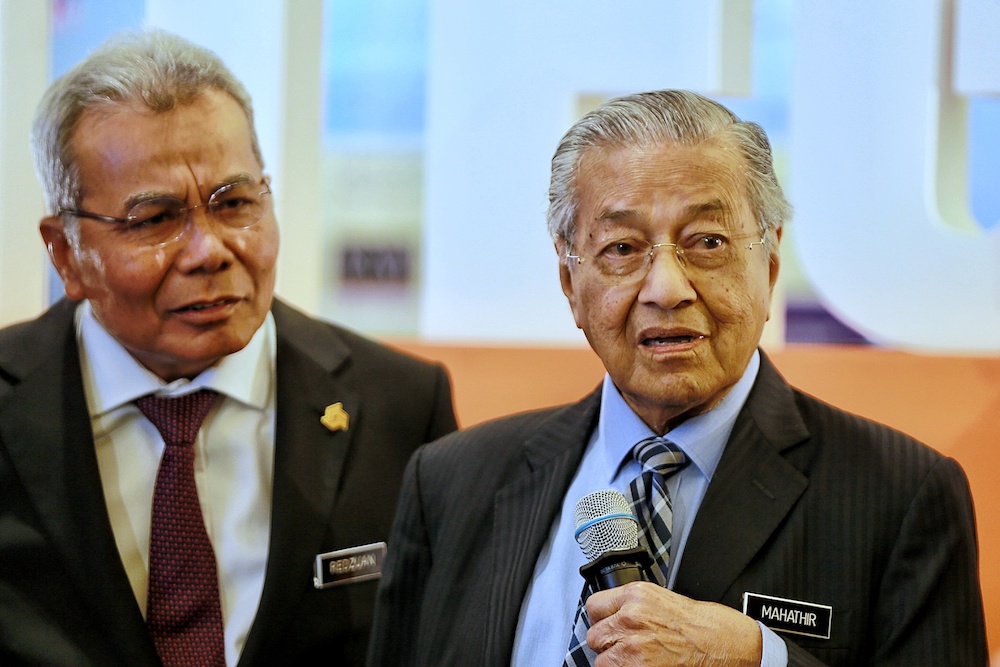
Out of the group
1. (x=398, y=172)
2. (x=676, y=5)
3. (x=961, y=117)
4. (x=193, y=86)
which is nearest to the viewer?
(x=193, y=86)

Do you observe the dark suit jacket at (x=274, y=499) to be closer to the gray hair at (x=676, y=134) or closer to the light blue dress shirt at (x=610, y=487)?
the light blue dress shirt at (x=610, y=487)

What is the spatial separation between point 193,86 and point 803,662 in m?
1.65

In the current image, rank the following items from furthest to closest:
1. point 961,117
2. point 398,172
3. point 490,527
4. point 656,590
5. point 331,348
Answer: point 398,172 < point 961,117 < point 331,348 < point 490,527 < point 656,590

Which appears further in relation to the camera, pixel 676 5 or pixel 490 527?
pixel 676 5

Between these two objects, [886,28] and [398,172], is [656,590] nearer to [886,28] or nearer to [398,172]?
[886,28]

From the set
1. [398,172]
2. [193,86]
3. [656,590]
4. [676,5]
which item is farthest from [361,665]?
[398,172]

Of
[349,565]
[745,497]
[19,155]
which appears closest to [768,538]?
[745,497]

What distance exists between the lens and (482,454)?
216cm

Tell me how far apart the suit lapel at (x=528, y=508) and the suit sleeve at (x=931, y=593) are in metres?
0.48

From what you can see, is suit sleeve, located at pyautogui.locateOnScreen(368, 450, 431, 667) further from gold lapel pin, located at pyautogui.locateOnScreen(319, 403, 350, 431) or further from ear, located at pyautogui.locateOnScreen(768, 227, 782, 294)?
ear, located at pyautogui.locateOnScreen(768, 227, 782, 294)

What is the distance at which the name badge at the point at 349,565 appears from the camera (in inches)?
93.3

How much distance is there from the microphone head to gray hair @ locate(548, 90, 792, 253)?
54 centimetres

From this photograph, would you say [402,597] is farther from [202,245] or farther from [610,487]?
[202,245]

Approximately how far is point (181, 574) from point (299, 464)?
0.33m
